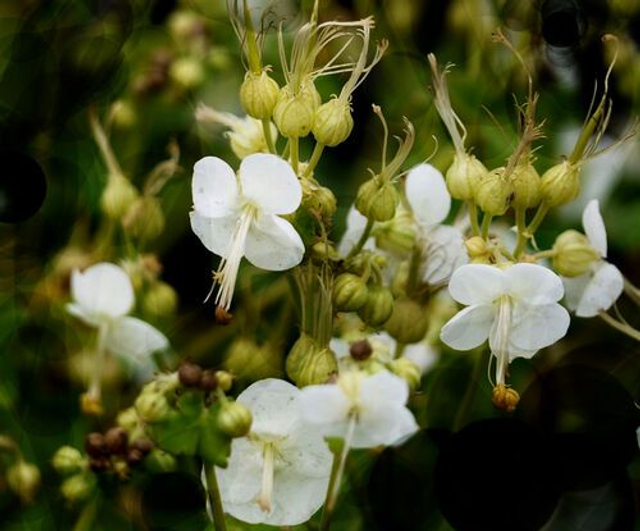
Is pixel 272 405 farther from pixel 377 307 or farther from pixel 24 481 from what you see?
pixel 24 481

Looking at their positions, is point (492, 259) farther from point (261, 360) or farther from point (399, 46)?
point (399, 46)

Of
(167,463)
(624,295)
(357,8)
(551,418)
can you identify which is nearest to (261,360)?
(167,463)

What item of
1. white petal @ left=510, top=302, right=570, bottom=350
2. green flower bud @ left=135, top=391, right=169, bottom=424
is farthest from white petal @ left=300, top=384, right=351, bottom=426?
white petal @ left=510, top=302, right=570, bottom=350

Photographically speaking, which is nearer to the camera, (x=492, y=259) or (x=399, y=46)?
(x=492, y=259)

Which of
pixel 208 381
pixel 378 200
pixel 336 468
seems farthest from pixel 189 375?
pixel 378 200

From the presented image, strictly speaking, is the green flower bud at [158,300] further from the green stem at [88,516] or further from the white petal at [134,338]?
the green stem at [88,516]
